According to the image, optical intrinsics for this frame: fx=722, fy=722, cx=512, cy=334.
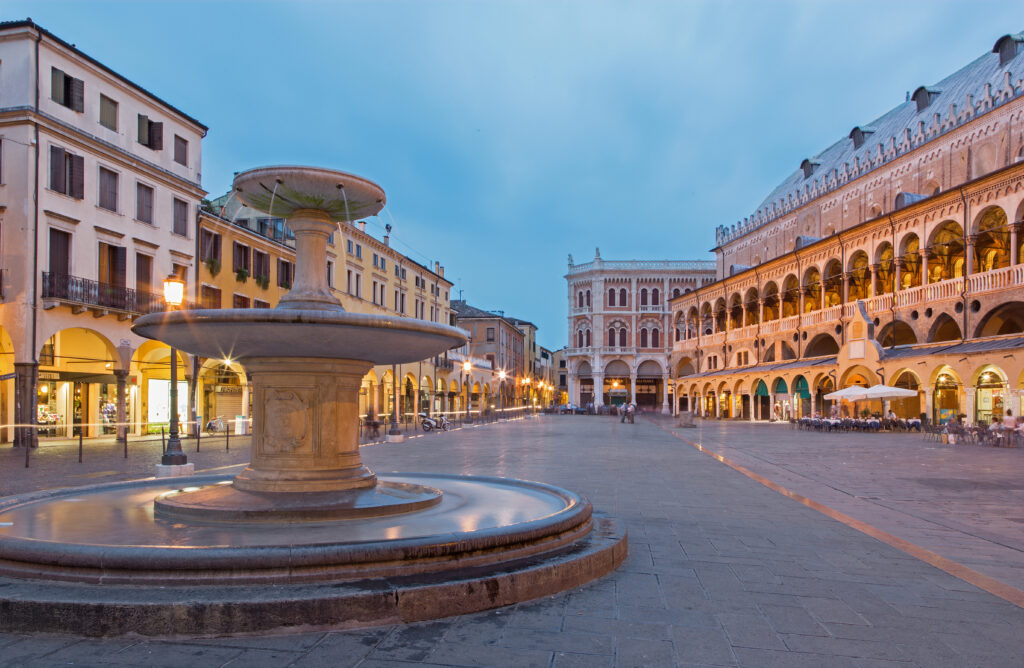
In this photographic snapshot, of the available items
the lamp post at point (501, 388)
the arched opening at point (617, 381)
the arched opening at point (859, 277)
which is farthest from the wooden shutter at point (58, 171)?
the arched opening at point (617, 381)

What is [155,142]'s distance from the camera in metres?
27.4

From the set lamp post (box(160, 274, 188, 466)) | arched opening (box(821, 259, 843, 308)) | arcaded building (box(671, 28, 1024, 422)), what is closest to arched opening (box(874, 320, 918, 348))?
arcaded building (box(671, 28, 1024, 422))

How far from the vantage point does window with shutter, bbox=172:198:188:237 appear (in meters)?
28.8

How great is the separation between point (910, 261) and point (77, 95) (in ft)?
123

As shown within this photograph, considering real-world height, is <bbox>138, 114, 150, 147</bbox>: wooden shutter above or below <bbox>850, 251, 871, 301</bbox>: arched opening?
above

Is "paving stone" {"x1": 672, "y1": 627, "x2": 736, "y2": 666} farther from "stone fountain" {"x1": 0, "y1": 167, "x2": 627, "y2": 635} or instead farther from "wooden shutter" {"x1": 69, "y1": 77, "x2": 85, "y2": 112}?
"wooden shutter" {"x1": 69, "y1": 77, "x2": 85, "y2": 112}

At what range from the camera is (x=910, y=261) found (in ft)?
122

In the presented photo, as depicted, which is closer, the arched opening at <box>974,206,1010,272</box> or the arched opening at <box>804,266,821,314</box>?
the arched opening at <box>974,206,1010,272</box>

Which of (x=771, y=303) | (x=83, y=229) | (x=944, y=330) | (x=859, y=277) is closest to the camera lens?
(x=83, y=229)

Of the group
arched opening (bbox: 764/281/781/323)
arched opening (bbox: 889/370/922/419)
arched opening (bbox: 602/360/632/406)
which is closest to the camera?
arched opening (bbox: 889/370/922/419)

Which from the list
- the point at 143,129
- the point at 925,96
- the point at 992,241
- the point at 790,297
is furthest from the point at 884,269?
the point at 143,129

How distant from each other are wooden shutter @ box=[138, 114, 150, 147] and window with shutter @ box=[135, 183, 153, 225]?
167 centimetres

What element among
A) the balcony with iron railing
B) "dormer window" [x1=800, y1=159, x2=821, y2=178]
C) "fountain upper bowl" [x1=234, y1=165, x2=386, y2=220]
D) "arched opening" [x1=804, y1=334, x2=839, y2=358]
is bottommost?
"arched opening" [x1=804, y1=334, x2=839, y2=358]

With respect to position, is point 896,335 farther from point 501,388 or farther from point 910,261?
point 501,388
